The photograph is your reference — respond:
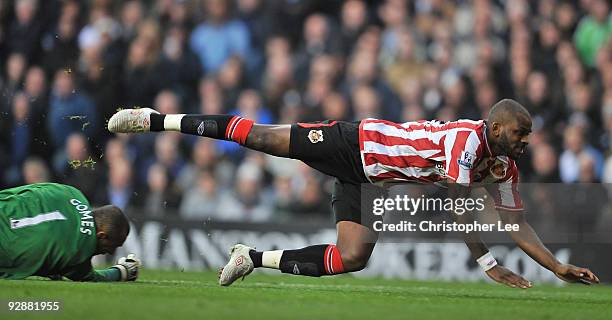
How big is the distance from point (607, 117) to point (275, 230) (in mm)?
4886

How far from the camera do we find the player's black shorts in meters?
10.0

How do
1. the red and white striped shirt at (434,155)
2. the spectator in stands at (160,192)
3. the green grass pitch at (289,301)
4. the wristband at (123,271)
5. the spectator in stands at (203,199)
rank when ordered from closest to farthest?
the green grass pitch at (289,301) → the red and white striped shirt at (434,155) → the wristband at (123,271) → the spectator in stands at (203,199) → the spectator in stands at (160,192)

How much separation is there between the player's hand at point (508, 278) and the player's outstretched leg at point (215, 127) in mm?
2145

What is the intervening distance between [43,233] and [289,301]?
2.17m

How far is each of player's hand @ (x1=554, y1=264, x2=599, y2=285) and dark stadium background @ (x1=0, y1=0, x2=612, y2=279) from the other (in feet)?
16.3

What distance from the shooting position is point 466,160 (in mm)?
9234

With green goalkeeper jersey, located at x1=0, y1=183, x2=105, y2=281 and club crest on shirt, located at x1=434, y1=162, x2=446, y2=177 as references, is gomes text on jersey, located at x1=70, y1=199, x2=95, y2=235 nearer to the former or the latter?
green goalkeeper jersey, located at x1=0, y1=183, x2=105, y2=281

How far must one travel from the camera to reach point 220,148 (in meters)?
16.2

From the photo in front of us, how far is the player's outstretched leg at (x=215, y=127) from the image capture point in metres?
9.98

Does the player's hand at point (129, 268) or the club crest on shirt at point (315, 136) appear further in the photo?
the player's hand at point (129, 268)

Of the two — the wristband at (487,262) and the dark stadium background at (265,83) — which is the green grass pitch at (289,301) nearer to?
the wristband at (487,262)

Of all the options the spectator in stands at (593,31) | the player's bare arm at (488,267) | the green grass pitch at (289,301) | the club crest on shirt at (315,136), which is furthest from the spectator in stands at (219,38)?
the player's bare arm at (488,267)

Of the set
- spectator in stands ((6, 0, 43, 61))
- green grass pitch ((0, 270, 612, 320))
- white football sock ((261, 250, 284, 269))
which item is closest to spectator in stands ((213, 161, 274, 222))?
spectator in stands ((6, 0, 43, 61))

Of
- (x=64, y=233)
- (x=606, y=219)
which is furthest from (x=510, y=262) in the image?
(x=64, y=233)
